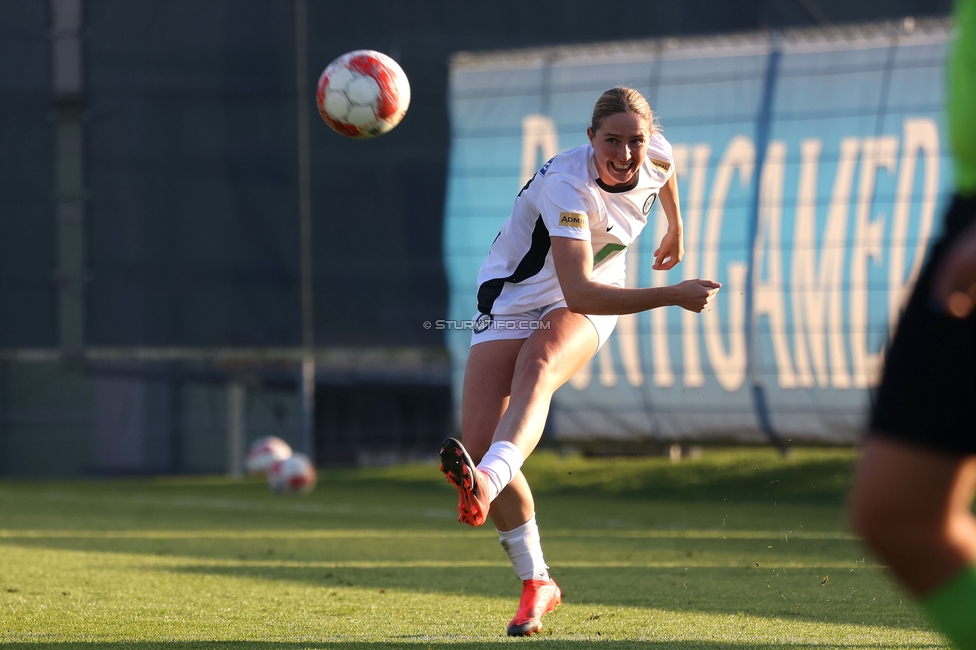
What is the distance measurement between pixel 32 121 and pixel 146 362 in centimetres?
360

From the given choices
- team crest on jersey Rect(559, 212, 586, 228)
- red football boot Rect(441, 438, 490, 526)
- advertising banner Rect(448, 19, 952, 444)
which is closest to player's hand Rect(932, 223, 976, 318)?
red football boot Rect(441, 438, 490, 526)

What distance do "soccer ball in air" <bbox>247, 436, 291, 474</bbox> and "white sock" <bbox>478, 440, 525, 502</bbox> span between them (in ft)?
37.5

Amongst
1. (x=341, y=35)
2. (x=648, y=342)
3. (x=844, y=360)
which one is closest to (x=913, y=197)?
(x=844, y=360)

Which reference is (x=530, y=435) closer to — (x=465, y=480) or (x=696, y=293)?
(x=465, y=480)

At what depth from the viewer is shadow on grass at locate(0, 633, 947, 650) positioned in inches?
150

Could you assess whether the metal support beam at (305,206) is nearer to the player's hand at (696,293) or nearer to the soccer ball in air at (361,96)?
the soccer ball in air at (361,96)

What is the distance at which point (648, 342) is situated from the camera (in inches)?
524

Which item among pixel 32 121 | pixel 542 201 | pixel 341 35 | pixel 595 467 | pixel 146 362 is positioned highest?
pixel 341 35

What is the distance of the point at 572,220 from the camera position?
13.2 ft

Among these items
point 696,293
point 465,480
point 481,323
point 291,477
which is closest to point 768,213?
point 291,477

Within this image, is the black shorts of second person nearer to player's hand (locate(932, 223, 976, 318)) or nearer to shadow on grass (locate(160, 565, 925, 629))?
player's hand (locate(932, 223, 976, 318))

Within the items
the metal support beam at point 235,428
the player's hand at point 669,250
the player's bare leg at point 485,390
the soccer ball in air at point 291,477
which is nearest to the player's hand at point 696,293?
the player's bare leg at point 485,390

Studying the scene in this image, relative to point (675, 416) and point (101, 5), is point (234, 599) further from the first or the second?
point (101, 5)

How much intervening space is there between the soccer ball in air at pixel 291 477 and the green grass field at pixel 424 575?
2.30 feet
